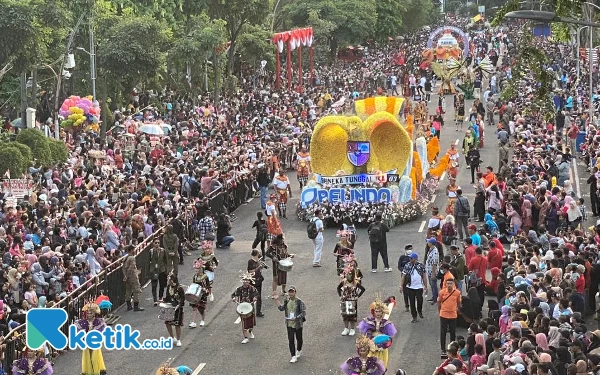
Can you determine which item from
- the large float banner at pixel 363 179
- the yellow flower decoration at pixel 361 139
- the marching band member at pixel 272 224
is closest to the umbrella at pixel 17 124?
the yellow flower decoration at pixel 361 139

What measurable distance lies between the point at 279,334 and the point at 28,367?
522 centimetres

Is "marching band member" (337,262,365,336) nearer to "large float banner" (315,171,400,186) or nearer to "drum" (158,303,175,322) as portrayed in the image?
"drum" (158,303,175,322)

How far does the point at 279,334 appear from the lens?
75.8 feet

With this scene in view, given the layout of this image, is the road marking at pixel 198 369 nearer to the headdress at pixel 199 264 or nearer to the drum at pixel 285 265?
the headdress at pixel 199 264

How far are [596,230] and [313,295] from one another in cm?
562

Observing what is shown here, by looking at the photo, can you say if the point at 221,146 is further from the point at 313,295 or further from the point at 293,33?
the point at 293,33

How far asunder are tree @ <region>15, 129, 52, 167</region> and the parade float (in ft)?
19.6

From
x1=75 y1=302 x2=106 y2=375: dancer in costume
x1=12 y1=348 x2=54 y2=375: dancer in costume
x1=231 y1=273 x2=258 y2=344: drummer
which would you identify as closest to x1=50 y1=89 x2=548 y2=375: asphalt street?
x1=231 y1=273 x2=258 y2=344: drummer

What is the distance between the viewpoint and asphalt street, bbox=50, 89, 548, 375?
2141 cm

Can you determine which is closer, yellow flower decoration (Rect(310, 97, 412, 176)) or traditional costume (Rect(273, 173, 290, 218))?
yellow flower decoration (Rect(310, 97, 412, 176))

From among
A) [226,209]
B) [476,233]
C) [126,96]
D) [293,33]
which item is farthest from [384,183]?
[293,33]

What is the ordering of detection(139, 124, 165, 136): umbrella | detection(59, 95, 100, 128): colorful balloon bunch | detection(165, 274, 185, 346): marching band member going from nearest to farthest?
1. detection(165, 274, 185, 346): marching band member
2. detection(139, 124, 165, 136): umbrella
3. detection(59, 95, 100, 128): colorful balloon bunch

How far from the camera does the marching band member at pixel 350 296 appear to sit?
22.7m

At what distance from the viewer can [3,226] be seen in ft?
87.7
